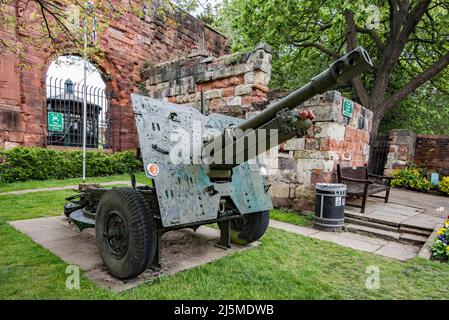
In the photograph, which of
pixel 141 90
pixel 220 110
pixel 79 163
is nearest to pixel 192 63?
pixel 220 110

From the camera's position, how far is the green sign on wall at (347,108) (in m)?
5.99

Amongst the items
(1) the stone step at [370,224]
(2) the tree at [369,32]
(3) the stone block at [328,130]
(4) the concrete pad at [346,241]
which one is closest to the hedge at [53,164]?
(2) the tree at [369,32]

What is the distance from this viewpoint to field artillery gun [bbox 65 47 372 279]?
2664 mm

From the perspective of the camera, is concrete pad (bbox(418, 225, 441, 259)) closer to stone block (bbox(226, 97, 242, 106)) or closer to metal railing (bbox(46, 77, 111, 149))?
stone block (bbox(226, 97, 242, 106))

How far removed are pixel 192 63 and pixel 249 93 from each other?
2.48 m

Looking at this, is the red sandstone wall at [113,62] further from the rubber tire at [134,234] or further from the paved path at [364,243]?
the paved path at [364,243]

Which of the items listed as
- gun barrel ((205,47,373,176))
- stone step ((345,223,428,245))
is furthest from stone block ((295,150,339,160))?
gun barrel ((205,47,373,176))

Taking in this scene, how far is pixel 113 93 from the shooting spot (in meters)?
10.6

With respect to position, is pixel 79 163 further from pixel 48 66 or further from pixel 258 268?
pixel 258 268

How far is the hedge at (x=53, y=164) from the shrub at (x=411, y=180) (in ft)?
29.8

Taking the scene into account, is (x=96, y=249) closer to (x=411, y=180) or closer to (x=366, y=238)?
(x=366, y=238)

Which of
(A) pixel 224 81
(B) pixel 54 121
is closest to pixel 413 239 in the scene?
(A) pixel 224 81

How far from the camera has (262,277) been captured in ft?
9.90

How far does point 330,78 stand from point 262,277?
200cm
